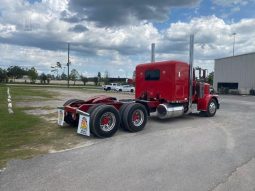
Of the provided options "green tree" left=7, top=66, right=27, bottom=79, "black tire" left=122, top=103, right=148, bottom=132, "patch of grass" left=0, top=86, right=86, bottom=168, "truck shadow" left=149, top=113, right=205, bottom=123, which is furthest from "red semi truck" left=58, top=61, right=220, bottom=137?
"green tree" left=7, top=66, right=27, bottom=79

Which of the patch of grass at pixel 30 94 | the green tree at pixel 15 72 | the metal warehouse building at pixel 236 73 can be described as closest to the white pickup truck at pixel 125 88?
the metal warehouse building at pixel 236 73

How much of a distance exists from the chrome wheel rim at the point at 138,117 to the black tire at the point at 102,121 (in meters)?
0.81

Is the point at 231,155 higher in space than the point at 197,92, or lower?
lower

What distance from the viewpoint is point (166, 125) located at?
11.0 metres

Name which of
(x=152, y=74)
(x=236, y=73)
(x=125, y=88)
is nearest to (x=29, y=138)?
(x=152, y=74)

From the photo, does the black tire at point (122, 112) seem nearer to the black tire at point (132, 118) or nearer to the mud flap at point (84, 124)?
the black tire at point (132, 118)

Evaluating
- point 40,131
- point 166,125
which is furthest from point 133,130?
point 40,131

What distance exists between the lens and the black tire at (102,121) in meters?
8.59

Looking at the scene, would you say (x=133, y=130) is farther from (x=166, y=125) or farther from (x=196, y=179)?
(x=196, y=179)

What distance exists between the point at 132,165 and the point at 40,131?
4742 millimetres

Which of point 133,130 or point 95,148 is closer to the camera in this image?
point 95,148

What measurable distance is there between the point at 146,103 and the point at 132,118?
2047 millimetres

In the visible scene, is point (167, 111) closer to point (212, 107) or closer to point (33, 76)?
point (212, 107)

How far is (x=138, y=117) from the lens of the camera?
33.0 feet
